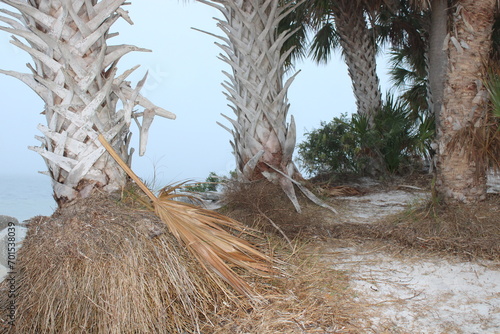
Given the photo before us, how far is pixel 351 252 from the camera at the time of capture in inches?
158

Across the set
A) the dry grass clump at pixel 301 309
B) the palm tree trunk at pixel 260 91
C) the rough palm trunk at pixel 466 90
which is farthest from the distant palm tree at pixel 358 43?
the dry grass clump at pixel 301 309

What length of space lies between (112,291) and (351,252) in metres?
2.25

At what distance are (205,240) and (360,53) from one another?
7559 millimetres

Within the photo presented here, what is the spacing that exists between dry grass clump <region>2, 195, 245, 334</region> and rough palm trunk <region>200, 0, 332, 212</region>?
2.95m

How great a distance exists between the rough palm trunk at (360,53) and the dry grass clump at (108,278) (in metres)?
7.19

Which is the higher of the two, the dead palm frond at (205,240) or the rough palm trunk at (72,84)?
the rough palm trunk at (72,84)

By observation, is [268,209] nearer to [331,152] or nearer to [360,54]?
[331,152]

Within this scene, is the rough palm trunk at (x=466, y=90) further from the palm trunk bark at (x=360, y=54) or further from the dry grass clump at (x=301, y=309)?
the palm trunk bark at (x=360, y=54)

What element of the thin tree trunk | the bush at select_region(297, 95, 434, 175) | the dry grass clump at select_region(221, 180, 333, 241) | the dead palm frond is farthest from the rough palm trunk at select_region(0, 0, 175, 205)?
the thin tree trunk

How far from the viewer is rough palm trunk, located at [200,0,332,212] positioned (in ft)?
18.5

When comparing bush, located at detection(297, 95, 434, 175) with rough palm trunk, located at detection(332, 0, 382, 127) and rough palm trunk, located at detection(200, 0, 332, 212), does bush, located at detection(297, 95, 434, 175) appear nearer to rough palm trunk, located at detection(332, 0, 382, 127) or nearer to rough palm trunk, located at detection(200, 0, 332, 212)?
rough palm trunk, located at detection(332, 0, 382, 127)

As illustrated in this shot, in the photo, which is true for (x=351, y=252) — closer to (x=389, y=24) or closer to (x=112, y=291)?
(x=112, y=291)

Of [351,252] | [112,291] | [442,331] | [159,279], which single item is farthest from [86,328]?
[351,252]

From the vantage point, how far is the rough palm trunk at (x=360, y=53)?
30.4ft
